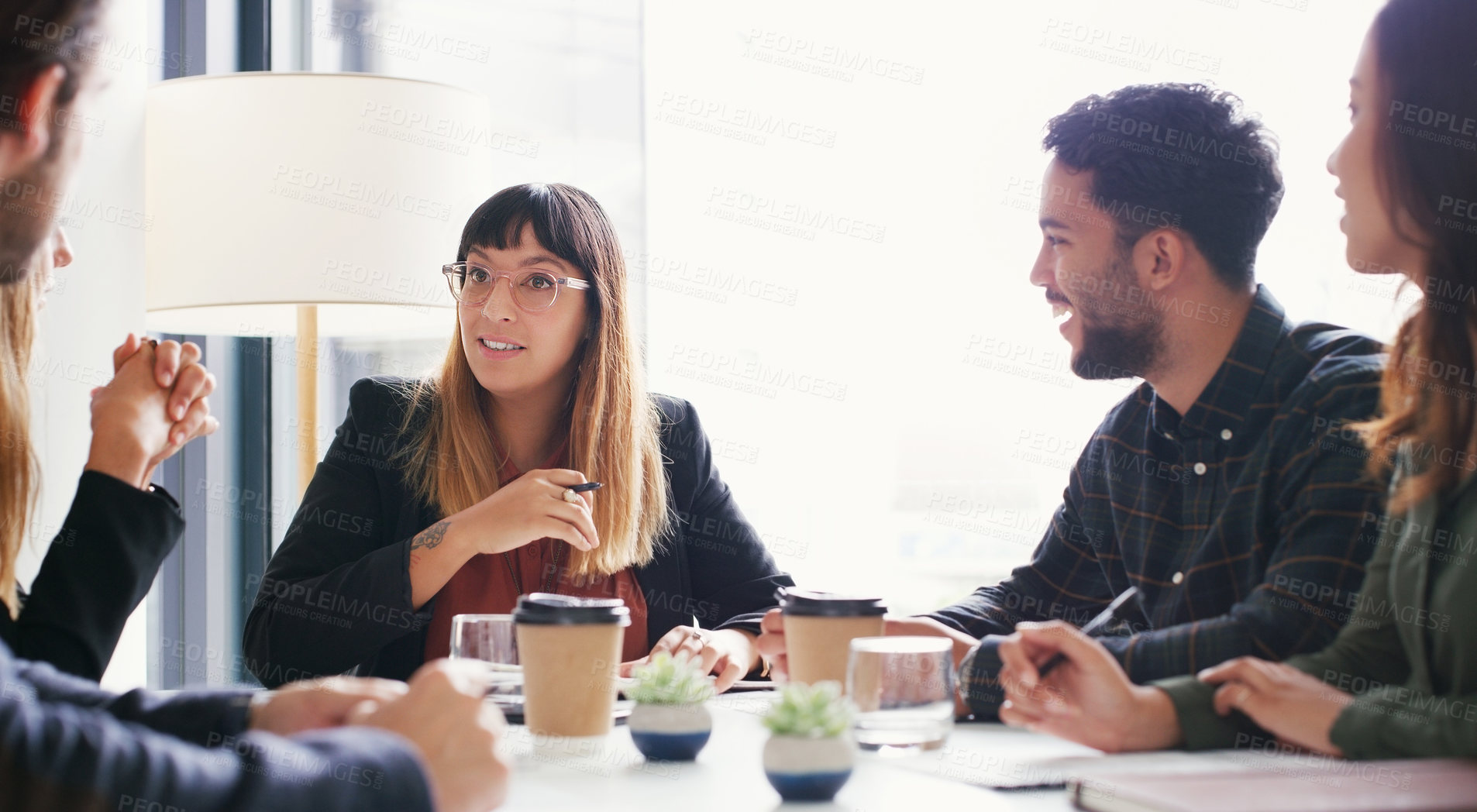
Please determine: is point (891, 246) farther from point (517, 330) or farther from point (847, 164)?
point (517, 330)

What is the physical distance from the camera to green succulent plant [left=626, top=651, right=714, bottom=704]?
1.08 metres

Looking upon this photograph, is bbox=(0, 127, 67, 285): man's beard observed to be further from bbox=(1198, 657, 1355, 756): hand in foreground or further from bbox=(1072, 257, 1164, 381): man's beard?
bbox=(1072, 257, 1164, 381): man's beard

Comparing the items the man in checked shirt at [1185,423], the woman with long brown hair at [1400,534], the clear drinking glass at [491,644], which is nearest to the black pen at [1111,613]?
the man in checked shirt at [1185,423]

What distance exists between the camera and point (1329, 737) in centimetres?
100

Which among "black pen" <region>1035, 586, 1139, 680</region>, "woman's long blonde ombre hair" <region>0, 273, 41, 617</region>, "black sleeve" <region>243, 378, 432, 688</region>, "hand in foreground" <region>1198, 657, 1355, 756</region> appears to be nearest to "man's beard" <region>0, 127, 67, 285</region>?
"woman's long blonde ombre hair" <region>0, 273, 41, 617</region>

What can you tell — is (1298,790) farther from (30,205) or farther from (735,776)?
(30,205)

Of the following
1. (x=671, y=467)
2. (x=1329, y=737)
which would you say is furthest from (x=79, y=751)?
(x=671, y=467)

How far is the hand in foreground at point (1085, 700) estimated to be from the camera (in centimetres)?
109

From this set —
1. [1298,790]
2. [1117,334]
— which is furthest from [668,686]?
[1117,334]

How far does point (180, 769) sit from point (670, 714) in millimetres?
450

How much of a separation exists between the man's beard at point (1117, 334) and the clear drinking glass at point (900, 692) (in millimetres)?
736

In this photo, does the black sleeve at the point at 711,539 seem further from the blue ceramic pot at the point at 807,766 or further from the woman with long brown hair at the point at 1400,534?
the blue ceramic pot at the point at 807,766

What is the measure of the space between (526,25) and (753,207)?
0.80 meters

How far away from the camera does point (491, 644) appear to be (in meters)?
1.24
